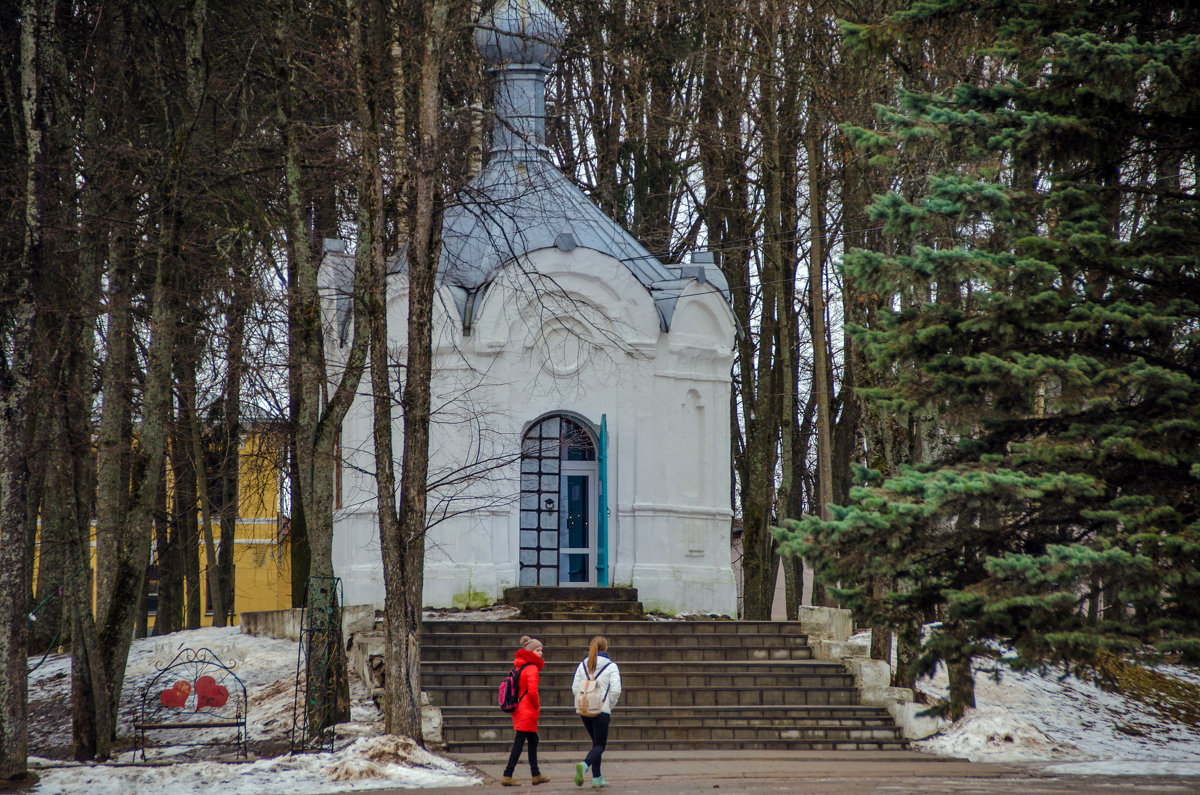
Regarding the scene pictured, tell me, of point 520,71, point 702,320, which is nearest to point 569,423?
point 702,320

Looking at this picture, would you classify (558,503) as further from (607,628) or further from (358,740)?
(358,740)

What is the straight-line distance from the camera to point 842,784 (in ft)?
36.5

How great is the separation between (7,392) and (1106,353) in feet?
29.9

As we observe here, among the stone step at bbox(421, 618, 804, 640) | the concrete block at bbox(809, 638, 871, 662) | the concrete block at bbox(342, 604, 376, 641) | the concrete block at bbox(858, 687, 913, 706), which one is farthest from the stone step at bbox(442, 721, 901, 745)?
the concrete block at bbox(342, 604, 376, 641)

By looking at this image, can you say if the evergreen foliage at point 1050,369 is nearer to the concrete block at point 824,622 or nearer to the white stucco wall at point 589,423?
the concrete block at point 824,622

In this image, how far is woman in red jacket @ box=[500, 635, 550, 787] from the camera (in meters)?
11.0

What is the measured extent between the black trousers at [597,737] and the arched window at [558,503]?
7828mm

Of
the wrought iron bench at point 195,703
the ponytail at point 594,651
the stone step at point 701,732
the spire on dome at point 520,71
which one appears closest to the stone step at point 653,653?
the stone step at point 701,732

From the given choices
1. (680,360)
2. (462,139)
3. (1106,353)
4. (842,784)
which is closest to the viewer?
(1106,353)

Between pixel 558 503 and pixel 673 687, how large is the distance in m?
4.65

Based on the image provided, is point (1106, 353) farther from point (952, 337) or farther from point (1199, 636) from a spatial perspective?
point (1199, 636)

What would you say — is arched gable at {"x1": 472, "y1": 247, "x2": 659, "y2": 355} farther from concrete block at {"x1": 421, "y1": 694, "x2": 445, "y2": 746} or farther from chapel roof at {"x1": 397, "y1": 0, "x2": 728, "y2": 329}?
concrete block at {"x1": 421, "y1": 694, "x2": 445, "y2": 746}

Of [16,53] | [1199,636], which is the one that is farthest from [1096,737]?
[16,53]

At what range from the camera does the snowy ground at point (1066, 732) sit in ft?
44.1
